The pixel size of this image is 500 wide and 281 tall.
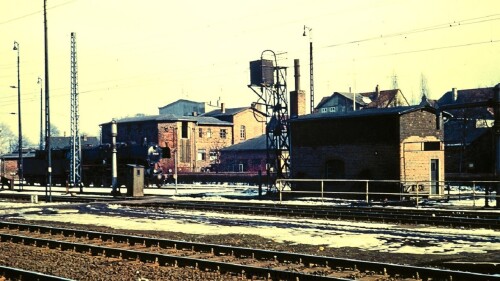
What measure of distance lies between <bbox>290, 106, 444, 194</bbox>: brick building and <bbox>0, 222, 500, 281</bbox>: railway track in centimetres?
1659

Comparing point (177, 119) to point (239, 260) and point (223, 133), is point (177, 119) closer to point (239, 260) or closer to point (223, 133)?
point (223, 133)

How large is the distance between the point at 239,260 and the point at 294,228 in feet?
17.0

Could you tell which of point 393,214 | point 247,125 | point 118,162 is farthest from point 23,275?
point 247,125

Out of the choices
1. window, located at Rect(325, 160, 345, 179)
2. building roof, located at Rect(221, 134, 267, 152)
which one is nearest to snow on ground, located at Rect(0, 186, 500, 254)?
window, located at Rect(325, 160, 345, 179)

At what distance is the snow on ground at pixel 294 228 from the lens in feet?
43.7

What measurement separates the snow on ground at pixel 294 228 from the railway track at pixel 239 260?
223 cm

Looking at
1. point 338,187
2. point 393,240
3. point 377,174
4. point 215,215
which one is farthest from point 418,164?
point 393,240

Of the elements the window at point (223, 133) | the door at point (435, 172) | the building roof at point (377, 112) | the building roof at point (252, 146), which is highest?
the window at point (223, 133)

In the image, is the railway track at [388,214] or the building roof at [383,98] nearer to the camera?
the railway track at [388,214]

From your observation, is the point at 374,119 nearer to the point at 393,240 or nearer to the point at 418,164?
the point at 418,164

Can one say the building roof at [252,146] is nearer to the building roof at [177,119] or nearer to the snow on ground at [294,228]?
the building roof at [177,119]

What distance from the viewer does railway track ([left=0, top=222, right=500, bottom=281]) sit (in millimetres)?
9706

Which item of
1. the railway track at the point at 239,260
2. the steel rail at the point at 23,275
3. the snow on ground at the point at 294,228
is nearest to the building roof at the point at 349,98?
the snow on ground at the point at 294,228

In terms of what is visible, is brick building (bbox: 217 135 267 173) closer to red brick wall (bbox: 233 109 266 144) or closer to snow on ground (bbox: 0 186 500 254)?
red brick wall (bbox: 233 109 266 144)
